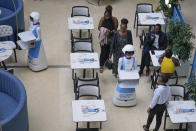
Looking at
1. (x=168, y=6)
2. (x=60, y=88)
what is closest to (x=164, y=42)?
(x=168, y=6)

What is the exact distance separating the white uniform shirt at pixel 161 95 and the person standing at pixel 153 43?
250 centimetres

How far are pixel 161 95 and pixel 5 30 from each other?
5.03 metres

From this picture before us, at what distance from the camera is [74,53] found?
10453mm

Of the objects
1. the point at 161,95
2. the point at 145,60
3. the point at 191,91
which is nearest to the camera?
the point at 161,95

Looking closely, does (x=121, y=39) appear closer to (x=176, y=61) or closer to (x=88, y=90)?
(x=176, y=61)

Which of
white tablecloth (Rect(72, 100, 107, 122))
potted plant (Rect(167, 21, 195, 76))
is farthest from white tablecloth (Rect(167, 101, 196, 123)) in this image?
potted plant (Rect(167, 21, 195, 76))

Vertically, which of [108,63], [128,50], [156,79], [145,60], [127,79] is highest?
[128,50]

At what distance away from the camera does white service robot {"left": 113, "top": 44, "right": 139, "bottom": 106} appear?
9406mm

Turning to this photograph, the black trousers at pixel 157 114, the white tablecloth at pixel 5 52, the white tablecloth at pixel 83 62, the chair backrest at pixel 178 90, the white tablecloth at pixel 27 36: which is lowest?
the black trousers at pixel 157 114

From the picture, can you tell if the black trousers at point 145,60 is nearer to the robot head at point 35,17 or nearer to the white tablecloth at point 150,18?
the white tablecloth at point 150,18

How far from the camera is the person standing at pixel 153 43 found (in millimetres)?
10562

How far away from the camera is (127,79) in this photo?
952 cm

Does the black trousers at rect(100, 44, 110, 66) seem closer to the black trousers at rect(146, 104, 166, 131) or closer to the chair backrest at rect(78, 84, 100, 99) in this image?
the chair backrest at rect(78, 84, 100, 99)

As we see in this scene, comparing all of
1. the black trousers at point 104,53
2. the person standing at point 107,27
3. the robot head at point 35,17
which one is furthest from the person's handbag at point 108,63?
the robot head at point 35,17
